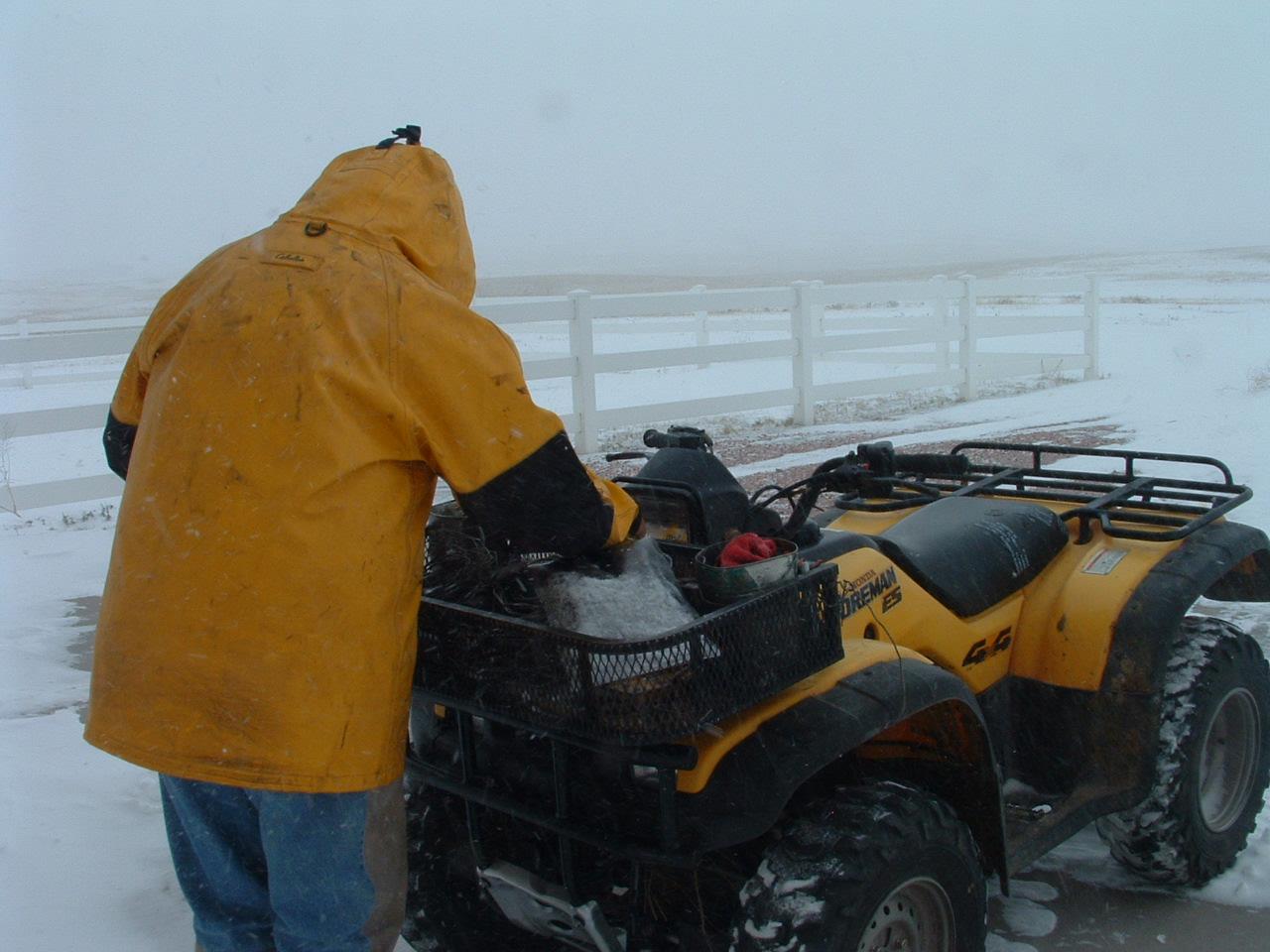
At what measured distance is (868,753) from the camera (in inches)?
108

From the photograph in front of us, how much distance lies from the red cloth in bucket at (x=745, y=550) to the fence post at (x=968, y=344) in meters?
13.1

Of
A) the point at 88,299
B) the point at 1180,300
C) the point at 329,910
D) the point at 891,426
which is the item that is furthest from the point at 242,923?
the point at 88,299

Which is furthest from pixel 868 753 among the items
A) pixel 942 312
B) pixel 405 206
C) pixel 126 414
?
pixel 942 312

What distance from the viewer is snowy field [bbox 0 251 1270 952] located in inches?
123

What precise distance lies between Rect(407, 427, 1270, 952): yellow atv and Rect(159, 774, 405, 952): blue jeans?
0.88ft

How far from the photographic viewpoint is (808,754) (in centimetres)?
221

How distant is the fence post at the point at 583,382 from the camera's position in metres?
11.1

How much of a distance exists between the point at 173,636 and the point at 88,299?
2430 inches

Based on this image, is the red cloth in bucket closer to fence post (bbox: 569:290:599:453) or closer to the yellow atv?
the yellow atv

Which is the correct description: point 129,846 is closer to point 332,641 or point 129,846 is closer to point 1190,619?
point 332,641

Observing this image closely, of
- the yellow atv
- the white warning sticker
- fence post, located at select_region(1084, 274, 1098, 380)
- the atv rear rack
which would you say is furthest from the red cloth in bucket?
fence post, located at select_region(1084, 274, 1098, 380)

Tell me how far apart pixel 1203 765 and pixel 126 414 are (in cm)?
291

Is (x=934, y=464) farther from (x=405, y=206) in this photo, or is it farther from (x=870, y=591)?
(x=405, y=206)

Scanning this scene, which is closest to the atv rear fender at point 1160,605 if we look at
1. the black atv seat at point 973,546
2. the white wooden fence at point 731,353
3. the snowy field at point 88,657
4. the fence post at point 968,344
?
the black atv seat at point 973,546
